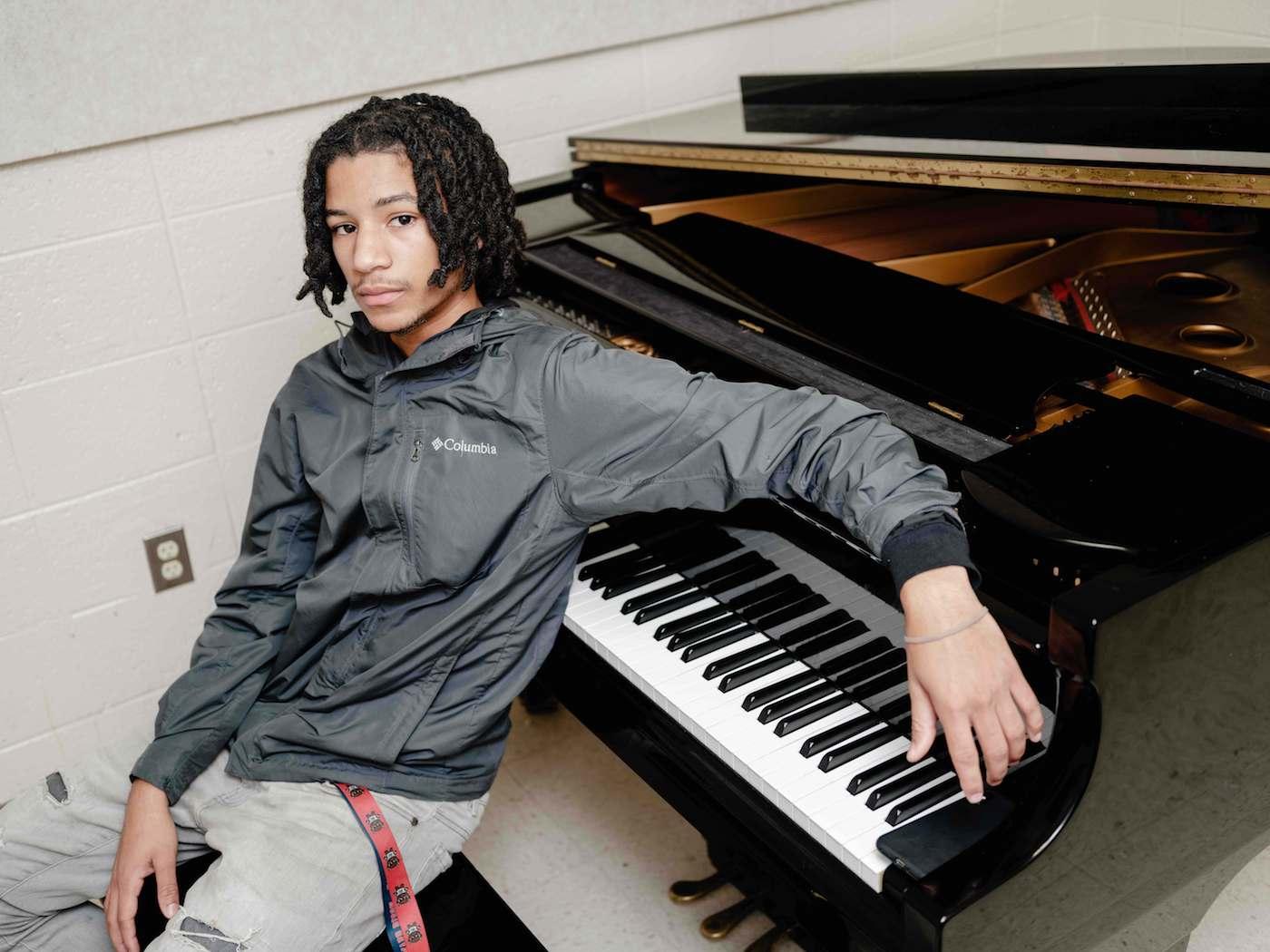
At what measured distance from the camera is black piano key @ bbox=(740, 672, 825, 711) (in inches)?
60.2

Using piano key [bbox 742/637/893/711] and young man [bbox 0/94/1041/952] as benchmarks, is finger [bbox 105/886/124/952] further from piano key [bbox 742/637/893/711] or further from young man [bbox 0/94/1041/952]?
piano key [bbox 742/637/893/711]

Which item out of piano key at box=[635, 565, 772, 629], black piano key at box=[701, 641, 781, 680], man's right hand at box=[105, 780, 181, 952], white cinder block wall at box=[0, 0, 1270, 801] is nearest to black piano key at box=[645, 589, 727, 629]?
piano key at box=[635, 565, 772, 629]

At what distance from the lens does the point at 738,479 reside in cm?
147

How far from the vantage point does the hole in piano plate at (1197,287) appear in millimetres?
1888

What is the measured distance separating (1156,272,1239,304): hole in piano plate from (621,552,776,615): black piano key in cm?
77

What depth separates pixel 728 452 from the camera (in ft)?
4.85

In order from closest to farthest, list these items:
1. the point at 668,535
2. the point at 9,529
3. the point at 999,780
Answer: the point at 999,780 < the point at 668,535 < the point at 9,529

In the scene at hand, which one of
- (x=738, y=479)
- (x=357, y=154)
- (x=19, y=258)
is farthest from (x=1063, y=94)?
(x=19, y=258)

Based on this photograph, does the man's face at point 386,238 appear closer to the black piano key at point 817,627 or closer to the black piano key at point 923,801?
the black piano key at point 817,627

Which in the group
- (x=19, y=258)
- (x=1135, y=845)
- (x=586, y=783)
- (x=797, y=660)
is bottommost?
(x=586, y=783)

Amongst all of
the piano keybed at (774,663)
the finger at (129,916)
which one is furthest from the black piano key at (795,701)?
the finger at (129,916)

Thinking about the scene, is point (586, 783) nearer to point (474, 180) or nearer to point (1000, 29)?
point (474, 180)

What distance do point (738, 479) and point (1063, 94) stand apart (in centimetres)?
81

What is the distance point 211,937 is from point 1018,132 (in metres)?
1.49
